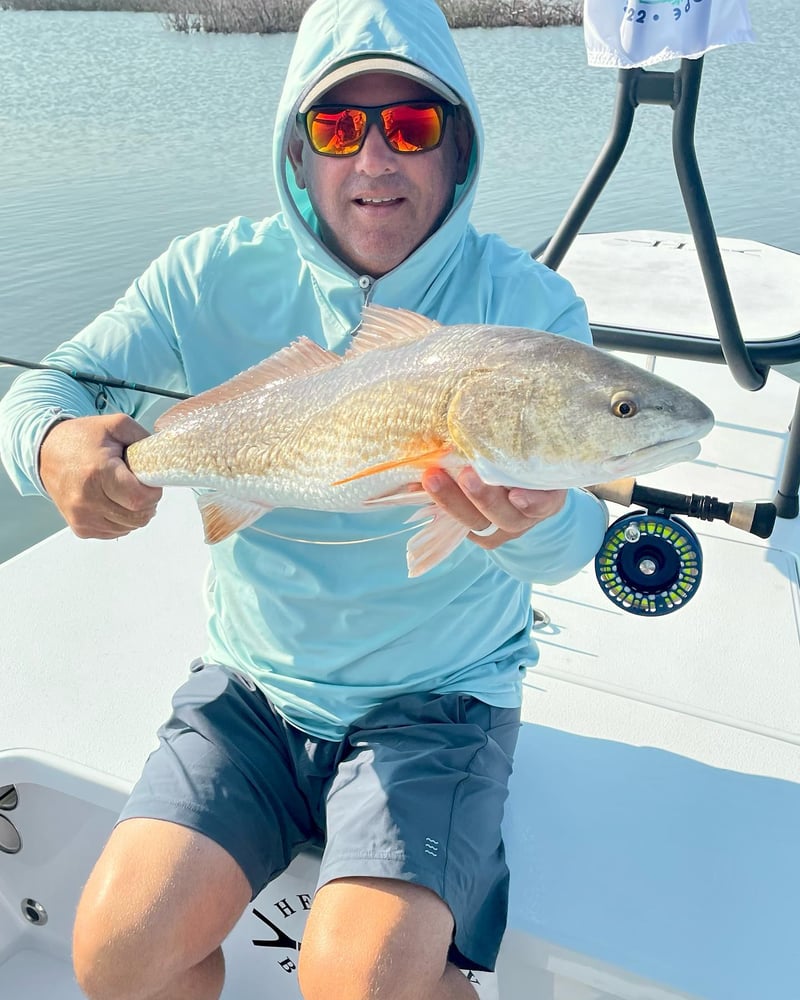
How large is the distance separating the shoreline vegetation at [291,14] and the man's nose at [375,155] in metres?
23.4

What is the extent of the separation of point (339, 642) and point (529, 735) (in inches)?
25.0

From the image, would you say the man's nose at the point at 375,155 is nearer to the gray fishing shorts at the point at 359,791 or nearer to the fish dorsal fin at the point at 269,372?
the fish dorsal fin at the point at 269,372

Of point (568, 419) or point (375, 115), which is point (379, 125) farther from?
point (568, 419)

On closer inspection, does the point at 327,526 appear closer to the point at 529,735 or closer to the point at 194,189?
the point at 529,735

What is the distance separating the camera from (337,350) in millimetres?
2107

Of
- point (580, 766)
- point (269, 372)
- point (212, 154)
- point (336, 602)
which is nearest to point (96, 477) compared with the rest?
point (269, 372)

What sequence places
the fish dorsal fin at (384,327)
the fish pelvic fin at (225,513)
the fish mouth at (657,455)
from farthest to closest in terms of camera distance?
the fish pelvic fin at (225,513)
the fish dorsal fin at (384,327)
the fish mouth at (657,455)

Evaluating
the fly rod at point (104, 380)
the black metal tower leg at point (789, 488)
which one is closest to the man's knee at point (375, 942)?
the fly rod at point (104, 380)

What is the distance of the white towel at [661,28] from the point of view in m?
2.95

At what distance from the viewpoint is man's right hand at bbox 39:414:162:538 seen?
1.80 meters

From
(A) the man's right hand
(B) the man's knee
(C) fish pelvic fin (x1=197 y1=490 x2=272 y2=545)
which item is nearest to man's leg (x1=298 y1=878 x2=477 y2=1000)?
(B) the man's knee

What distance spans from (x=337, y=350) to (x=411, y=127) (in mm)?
531

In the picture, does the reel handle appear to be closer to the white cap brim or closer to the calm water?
the white cap brim

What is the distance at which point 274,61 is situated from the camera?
63.6 feet
